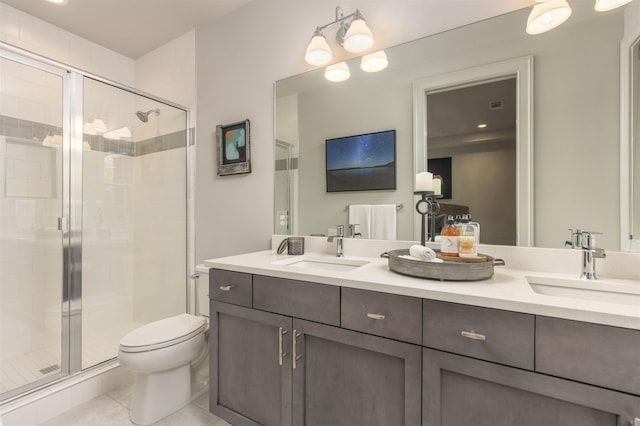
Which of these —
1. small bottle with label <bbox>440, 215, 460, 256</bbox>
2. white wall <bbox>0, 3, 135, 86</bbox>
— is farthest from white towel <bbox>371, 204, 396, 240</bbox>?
Answer: white wall <bbox>0, 3, 135, 86</bbox>

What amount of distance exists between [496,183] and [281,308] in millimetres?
1069

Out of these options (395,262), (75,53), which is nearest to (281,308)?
(395,262)

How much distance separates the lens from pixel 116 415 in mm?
1551

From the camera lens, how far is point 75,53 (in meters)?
2.36

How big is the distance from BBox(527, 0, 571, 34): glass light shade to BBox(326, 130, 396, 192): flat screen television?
0.69 metres

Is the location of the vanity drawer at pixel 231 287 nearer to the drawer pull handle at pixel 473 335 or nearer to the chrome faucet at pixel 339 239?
the chrome faucet at pixel 339 239

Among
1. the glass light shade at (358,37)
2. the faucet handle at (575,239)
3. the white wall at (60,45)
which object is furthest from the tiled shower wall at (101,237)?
the faucet handle at (575,239)

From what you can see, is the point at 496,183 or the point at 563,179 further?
the point at 496,183

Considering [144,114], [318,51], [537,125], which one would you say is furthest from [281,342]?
[144,114]

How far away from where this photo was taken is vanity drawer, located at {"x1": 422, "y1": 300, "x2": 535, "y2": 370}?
0.77 metres

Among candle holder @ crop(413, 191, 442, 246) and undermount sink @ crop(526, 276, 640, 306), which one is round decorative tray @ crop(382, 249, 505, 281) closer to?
undermount sink @ crop(526, 276, 640, 306)

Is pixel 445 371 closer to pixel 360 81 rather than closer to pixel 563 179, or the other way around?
pixel 563 179

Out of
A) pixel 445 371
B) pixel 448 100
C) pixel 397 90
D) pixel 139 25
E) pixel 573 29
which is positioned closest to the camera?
pixel 445 371

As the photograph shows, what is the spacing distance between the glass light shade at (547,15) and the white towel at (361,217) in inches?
40.7
